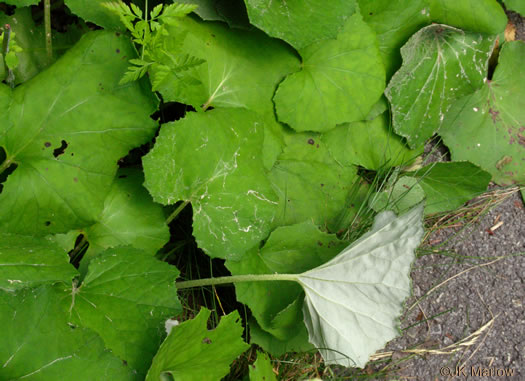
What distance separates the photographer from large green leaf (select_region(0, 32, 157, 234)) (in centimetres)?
142

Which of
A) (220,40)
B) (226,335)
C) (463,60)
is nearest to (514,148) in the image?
(463,60)

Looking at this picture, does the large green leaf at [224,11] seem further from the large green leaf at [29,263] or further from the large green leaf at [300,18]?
the large green leaf at [29,263]

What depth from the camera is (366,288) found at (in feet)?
4.82

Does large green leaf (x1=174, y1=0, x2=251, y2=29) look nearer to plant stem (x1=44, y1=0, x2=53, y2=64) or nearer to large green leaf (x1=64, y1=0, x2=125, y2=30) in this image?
large green leaf (x1=64, y1=0, x2=125, y2=30)

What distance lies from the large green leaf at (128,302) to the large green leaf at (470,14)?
1.27 meters

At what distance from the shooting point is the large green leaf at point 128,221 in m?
1.57

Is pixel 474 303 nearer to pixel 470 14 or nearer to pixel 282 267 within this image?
pixel 282 267

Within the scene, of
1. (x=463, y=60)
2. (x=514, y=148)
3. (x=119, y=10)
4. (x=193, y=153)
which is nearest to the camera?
(x=119, y=10)

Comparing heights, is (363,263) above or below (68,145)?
below

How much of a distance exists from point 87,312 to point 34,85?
593 mm

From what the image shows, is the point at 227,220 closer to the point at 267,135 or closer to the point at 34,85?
the point at 267,135

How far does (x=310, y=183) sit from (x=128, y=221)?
0.63 meters

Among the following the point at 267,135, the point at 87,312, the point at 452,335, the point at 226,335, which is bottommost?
the point at 452,335

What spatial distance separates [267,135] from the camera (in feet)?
5.80
